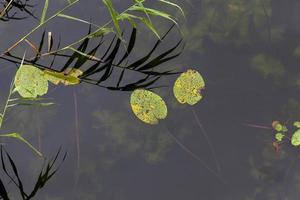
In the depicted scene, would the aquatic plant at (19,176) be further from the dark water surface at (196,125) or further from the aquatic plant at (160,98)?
the aquatic plant at (160,98)

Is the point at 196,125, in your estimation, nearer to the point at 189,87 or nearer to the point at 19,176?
the point at 189,87

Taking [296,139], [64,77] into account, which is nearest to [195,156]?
[296,139]

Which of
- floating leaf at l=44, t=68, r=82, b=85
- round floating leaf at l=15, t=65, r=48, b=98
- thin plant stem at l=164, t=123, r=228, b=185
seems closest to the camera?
thin plant stem at l=164, t=123, r=228, b=185

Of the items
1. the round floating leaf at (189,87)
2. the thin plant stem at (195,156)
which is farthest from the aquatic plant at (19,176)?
the round floating leaf at (189,87)

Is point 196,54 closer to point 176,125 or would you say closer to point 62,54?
point 176,125

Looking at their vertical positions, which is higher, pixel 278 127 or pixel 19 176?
pixel 278 127

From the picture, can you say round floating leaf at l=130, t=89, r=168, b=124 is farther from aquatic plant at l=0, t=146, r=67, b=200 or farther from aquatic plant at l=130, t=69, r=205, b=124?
aquatic plant at l=0, t=146, r=67, b=200

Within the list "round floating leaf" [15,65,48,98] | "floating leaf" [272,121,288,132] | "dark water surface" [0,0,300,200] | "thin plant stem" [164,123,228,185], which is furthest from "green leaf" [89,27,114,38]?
"floating leaf" [272,121,288,132]
